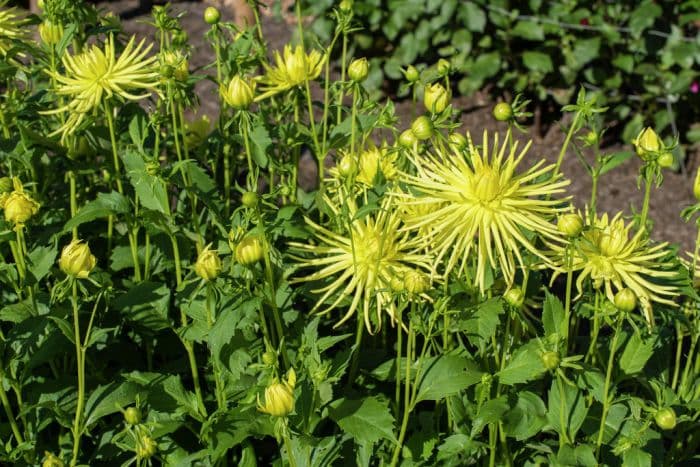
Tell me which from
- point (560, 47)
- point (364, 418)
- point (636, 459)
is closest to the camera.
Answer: point (636, 459)

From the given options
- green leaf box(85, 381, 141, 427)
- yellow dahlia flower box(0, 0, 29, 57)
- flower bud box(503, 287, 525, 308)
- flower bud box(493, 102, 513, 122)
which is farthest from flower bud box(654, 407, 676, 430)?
yellow dahlia flower box(0, 0, 29, 57)

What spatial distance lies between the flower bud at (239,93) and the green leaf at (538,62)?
3364 millimetres

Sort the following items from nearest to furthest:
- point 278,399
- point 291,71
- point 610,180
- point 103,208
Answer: point 278,399, point 103,208, point 291,71, point 610,180

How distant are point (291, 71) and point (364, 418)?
96 centimetres

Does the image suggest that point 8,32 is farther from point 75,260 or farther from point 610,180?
point 610,180

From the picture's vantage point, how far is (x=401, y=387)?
2076 millimetres

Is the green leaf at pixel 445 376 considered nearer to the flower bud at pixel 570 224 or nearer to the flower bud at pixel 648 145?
the flower bud at pixel 570 224

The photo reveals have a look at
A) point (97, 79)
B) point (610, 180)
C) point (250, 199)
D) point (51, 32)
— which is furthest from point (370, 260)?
point (610, 180)

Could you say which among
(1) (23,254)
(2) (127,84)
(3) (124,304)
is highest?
(2) (127,84)

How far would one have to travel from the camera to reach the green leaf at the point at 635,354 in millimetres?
1988

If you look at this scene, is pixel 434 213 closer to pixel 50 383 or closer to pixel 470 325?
pixel 470 325

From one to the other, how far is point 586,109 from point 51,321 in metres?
1.25

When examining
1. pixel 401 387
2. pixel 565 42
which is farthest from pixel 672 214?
pixel 401 387

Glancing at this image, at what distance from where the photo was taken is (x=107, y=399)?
77.1 inches
